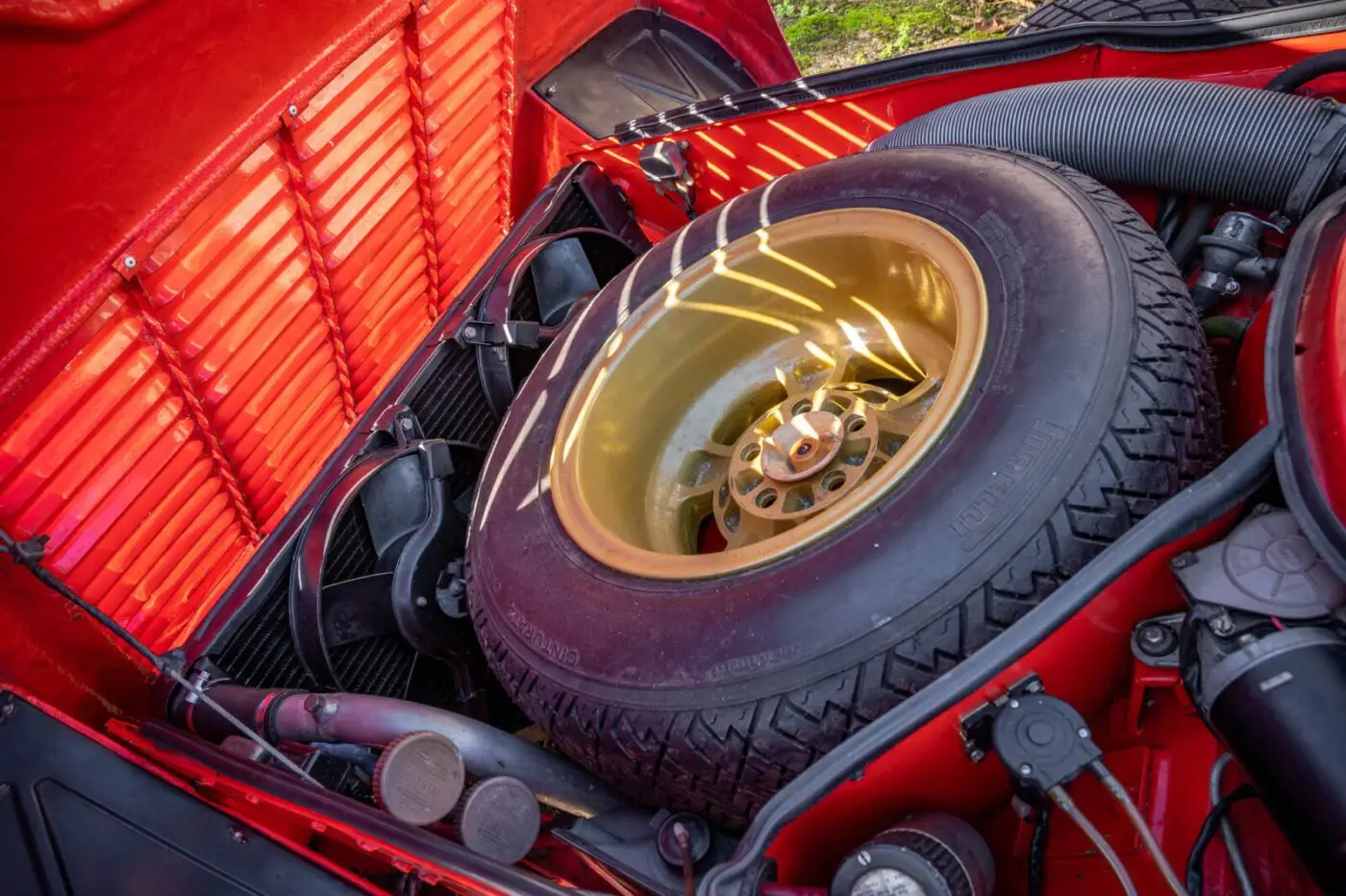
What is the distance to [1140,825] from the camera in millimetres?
1017

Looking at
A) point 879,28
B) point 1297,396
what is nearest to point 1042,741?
point 1297,396

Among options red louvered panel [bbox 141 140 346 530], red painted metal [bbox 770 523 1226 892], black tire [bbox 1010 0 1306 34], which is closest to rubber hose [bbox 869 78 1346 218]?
black tire [bbox 1010 0 1306 34]

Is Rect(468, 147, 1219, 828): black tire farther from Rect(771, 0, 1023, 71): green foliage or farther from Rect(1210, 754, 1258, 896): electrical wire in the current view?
Rect(771, 0, 1023, 71): green foliage

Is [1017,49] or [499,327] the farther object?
[499,327]

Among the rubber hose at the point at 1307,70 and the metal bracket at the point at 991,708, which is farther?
the rubber hose at the point at 1307,70

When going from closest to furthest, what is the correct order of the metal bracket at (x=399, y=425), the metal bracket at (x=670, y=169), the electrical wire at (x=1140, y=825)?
the electrical wire at (x=1140, y=825)
the metal bracket at (x=399, y=425)
the metal bracket at (x=670, y=169)

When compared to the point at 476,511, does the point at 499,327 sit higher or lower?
higher

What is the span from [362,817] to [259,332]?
1058mm

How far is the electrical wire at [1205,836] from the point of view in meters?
1.05

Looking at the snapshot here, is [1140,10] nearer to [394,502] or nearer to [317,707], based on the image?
[394,502]

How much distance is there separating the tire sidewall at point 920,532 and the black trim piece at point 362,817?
0.83ft

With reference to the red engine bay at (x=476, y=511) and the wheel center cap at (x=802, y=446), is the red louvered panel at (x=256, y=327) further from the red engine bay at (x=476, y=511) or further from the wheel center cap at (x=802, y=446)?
the wheel center cap at (x=802, y=446)

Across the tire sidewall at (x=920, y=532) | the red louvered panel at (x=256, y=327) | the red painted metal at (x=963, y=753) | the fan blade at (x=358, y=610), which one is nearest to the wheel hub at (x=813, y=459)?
the tire sidewall at (x=920, y=532)

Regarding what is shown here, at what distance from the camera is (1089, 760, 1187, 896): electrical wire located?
0.99 meters
